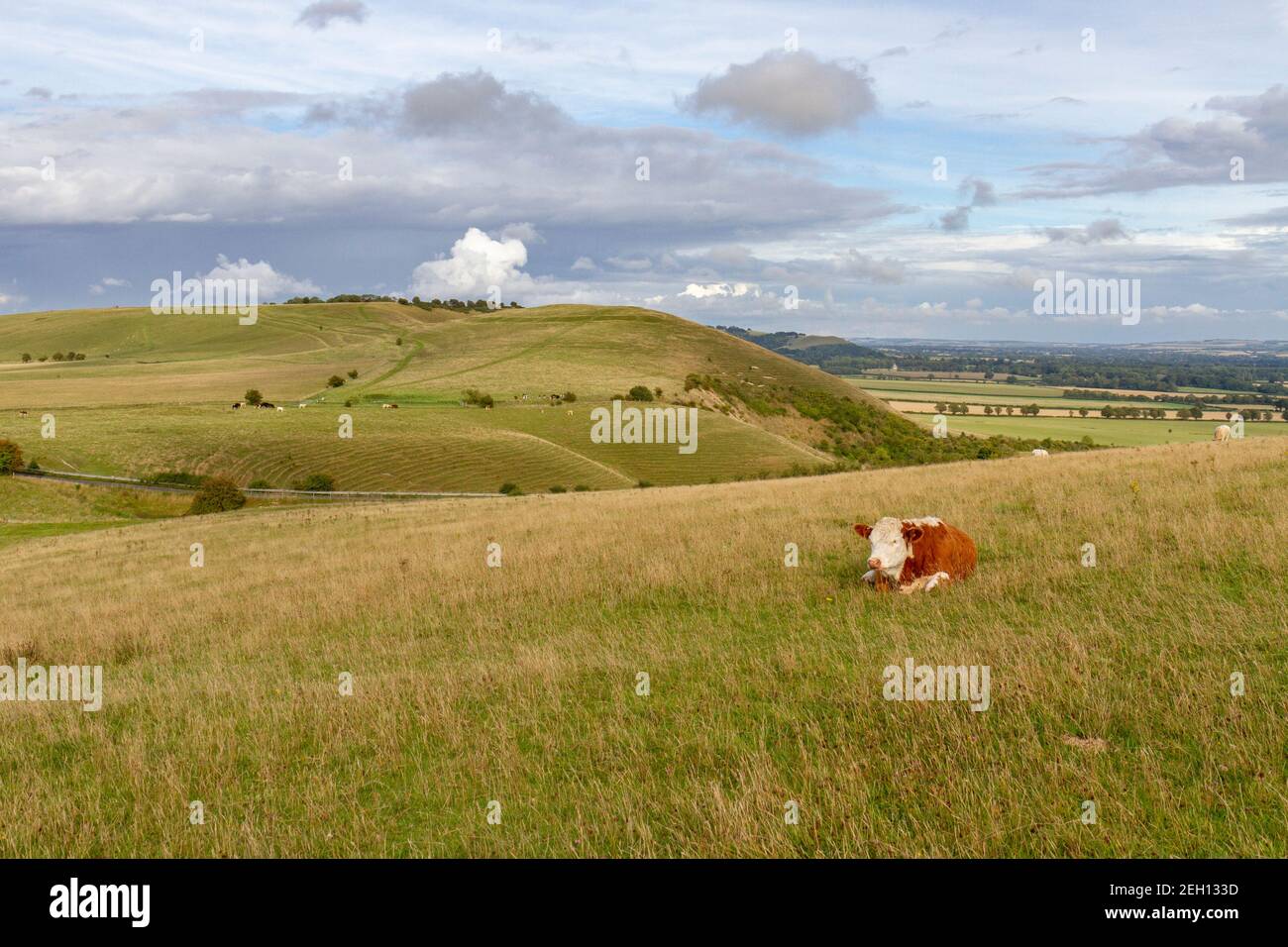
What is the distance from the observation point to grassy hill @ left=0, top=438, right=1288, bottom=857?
5.91 meters

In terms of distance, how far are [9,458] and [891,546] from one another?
92.7m

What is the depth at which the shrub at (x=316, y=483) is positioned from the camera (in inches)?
3144

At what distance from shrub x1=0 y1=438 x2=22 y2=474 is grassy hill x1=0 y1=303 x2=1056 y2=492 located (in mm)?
2579

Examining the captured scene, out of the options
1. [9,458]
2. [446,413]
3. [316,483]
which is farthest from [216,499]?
[446,413]

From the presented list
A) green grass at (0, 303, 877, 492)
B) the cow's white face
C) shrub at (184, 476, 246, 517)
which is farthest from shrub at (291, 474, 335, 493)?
the cow's white face

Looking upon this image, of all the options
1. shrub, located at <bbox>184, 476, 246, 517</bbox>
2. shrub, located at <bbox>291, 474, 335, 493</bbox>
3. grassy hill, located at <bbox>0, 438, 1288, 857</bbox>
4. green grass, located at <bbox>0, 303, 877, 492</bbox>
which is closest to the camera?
grassy hill, located at <bbox>0, 438, 1288, 857</bbox>

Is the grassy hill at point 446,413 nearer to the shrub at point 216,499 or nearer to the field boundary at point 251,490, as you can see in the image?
the field boundary at point 251,490

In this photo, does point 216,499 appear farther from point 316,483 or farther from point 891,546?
point 891,546

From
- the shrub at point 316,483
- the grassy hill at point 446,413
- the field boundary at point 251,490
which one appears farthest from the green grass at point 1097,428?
the shrub at point 316,483

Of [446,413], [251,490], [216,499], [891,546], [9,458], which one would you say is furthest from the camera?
[446,413]

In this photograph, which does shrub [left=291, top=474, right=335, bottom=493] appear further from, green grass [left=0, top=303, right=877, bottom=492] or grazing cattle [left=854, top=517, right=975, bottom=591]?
grazing cattle [left=854, top=517, right=975, bottom=591]

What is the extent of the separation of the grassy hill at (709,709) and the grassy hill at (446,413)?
231ft

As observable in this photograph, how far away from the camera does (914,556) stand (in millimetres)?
12578
